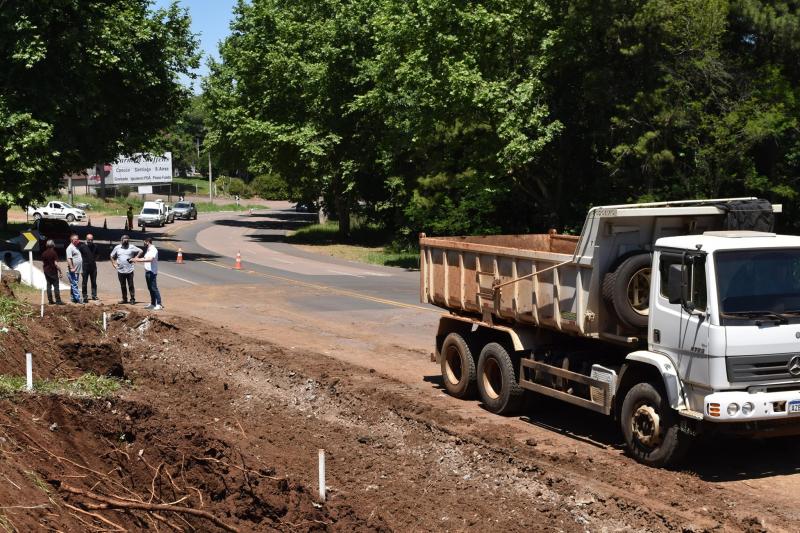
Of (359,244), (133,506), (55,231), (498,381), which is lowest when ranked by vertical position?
(359,244)

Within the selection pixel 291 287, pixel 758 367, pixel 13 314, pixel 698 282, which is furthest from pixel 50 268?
pixel 758 367

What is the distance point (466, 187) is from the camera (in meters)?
40.9

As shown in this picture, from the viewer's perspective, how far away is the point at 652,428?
1102 centimetres

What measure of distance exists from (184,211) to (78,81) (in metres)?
49.4

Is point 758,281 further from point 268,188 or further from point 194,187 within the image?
point 194,187

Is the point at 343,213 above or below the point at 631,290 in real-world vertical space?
below

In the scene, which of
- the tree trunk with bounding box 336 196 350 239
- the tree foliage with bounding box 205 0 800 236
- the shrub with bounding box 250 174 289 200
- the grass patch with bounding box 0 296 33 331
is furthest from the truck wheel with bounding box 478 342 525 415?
the shrub with bounding box 250 174 289 200

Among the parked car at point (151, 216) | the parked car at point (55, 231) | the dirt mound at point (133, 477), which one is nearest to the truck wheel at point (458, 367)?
the dirt mound at point (133, 477)

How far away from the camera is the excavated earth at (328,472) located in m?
8.76

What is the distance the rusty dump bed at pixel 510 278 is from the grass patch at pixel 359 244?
27159mm

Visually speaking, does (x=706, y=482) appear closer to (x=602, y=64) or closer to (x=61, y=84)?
(x=602, y=64)

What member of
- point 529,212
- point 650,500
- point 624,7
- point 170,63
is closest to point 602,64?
point 624,7

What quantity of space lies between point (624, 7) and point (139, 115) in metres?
24.1

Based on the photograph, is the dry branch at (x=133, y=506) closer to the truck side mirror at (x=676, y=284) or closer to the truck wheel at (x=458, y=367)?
the truck side mirror at (x=676, y=284)
